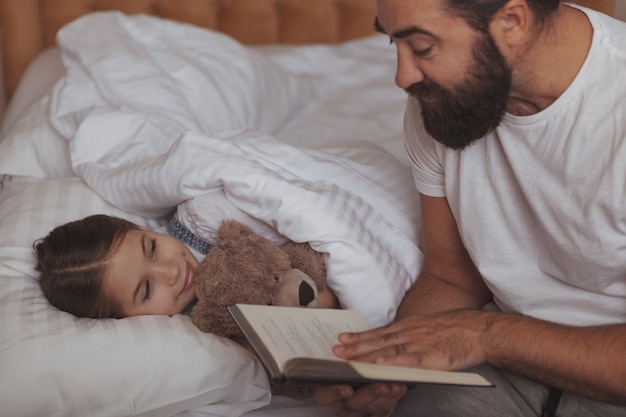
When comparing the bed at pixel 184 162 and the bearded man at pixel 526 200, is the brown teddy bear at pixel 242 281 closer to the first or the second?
the bed at pixel 184 162

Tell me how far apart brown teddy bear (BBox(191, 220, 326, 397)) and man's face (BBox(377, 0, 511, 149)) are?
34 cm

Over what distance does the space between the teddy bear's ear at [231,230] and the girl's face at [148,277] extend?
0.11m

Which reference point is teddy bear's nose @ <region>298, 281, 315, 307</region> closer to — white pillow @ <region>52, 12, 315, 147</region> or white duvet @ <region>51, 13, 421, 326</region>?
white duvet @ <region>51, 13, 421, 326</region>

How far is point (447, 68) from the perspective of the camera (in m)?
1.21

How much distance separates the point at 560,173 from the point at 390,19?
0.35 metres

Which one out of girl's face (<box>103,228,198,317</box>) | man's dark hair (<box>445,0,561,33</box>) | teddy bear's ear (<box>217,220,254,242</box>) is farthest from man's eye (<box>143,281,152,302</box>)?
man's dark hair (<box>445,0,561,33</box>)

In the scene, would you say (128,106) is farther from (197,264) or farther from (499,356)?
(499,356)

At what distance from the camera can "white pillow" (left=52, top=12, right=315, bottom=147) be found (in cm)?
187

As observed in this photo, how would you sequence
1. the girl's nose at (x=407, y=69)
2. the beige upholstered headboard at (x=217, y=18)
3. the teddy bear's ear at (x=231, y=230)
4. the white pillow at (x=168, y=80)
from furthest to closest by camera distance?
the beige upholstered headboard at (x=217, y=18) → the white pillow at (x=168, y=80) → the teddy bear's ear at (x=231, y=230) → the girl's nose at (x=407, y=69)

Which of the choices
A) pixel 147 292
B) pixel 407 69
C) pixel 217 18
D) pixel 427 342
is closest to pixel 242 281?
pixel 147 292

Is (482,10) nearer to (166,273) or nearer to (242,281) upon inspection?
(242,281)

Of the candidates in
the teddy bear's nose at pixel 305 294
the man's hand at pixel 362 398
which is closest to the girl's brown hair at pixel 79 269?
the teddy bear's nose at pixel 305 294

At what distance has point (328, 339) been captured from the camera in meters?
1.13

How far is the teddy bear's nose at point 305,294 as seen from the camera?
4.30 feet
